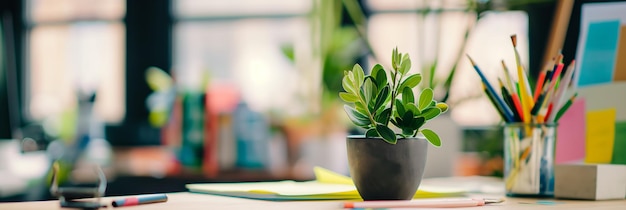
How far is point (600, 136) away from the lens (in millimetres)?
1243

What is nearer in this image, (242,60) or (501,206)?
(501,206)

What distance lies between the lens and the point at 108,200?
919 millimetres

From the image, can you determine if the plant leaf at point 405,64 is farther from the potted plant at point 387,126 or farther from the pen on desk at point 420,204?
the pen on desk at point 420,204

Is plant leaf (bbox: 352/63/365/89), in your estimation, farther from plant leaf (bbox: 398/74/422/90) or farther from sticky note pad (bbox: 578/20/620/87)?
sticky note pad (bbox: 578/20/620/87)

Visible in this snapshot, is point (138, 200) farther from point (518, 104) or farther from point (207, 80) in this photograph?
point (207, 80)

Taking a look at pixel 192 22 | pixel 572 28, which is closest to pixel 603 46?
pixel 572 28

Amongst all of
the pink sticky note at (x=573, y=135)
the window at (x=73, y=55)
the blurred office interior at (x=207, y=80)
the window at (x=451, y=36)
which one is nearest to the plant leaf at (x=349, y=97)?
the pink sticky note at (x=573, y=135)

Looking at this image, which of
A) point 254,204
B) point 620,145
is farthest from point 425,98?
point 620,145

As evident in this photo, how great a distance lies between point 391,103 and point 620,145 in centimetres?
49

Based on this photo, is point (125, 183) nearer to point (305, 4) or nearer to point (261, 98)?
point (261, 98)

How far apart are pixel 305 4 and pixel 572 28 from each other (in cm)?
252

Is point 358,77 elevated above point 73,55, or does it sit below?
below

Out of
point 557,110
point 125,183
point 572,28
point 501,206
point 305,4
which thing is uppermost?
point 305,4

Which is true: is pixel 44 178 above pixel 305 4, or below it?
below
